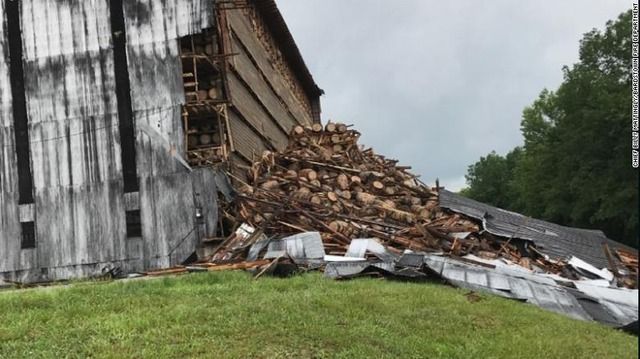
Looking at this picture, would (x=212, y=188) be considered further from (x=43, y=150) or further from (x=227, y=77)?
(x=43, y=150)

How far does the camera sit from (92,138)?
1812 cm

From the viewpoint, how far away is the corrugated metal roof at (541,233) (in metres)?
17.4

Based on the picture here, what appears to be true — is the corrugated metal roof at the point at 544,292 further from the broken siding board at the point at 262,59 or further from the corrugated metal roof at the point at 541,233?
the broken siding board at the point at 262,59

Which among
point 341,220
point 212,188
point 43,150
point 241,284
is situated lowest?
point 241,284

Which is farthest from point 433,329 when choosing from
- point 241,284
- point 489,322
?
point 241,284

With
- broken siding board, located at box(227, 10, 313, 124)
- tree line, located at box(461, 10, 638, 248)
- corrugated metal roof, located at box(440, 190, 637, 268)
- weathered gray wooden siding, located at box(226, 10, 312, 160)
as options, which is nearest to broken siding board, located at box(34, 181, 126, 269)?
weathered gray wooden siding, located at box(226, 10, 312, 160)

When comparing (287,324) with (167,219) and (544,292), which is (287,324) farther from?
(167,219)

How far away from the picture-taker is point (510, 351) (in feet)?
27.0

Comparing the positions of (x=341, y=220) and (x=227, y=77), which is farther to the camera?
(x=227, y=77)

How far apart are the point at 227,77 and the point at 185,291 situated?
8995 mm

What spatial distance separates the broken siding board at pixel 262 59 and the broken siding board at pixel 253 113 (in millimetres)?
1272

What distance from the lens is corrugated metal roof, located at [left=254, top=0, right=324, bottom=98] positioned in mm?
25781

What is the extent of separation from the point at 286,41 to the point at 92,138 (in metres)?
13.2

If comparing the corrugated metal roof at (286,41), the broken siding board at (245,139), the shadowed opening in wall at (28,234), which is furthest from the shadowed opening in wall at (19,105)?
the corrugated metal roof at (286,41)
